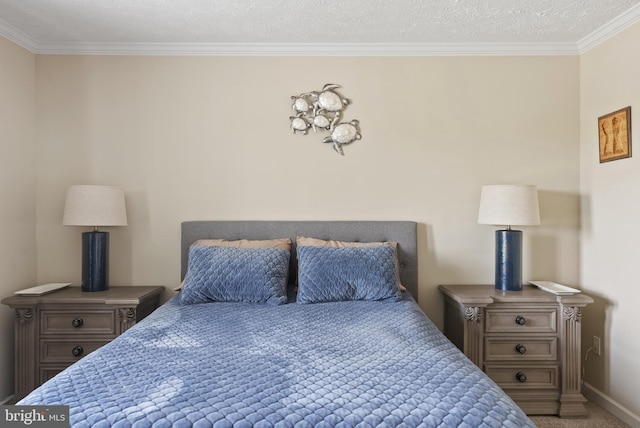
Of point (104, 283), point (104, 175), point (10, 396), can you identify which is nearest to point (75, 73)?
point (104, 175)

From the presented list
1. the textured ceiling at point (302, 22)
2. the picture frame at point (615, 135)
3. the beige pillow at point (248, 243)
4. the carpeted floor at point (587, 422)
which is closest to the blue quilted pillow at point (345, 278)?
the beige pillow at point (248, 243)

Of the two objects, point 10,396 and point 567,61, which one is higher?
point 567,61

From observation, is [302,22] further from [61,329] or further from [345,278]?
[61,329]

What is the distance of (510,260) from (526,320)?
39cm

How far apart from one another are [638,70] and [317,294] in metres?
2.34

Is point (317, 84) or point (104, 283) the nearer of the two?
point (104, 283)

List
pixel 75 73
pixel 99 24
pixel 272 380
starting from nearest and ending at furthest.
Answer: pixel 272 380, pixel 99 24, pixel 75 73

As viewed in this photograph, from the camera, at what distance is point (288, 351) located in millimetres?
1665

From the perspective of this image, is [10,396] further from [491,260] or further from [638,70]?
[638,70]

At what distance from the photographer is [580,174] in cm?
302

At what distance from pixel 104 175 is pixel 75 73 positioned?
2.53 ft

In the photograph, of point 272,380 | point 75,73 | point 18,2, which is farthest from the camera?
point 75,73

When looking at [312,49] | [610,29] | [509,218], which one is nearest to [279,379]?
[509,218]

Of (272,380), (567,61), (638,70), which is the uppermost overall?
(567,61)
